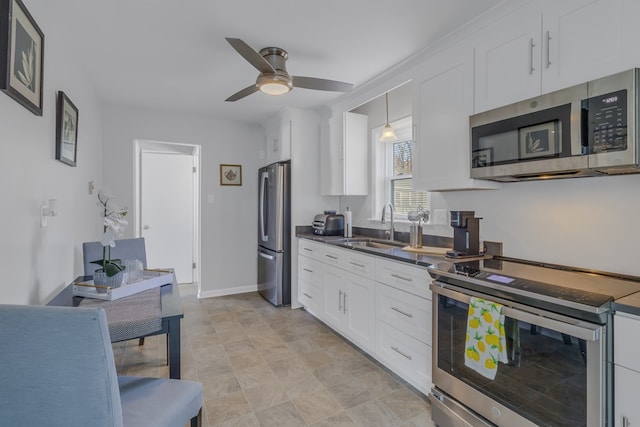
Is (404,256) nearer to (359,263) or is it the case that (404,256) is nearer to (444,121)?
(359,263)

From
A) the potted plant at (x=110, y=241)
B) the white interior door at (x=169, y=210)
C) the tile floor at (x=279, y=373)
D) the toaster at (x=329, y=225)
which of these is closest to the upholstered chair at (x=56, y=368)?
the potted plant at (x=110, y=241)

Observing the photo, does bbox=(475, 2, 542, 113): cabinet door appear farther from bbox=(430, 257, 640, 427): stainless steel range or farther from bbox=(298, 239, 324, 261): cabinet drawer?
bbox=(298, 239, 324, 261): cabinet drawer

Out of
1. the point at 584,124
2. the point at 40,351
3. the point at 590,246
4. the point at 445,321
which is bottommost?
the point at 445,321

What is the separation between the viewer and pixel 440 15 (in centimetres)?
198

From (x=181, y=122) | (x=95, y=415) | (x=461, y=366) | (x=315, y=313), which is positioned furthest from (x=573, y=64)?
(x=181, y=122)

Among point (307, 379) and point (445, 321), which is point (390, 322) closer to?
point (445, 321)

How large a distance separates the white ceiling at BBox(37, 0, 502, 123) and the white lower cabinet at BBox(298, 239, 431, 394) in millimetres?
1540

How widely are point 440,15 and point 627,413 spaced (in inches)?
82.8

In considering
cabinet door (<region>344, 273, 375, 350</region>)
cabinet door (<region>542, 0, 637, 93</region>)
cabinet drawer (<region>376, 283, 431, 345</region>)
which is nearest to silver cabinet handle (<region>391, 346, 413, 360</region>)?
cabinet drawer (<region>376, 283, 431, 345</region>)

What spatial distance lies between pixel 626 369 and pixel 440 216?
1583mm

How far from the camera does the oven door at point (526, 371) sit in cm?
121

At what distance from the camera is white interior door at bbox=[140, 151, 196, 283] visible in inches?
186

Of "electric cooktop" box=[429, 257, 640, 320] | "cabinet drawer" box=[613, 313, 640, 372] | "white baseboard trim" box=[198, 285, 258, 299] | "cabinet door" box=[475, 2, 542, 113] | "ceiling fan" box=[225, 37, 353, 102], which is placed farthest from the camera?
"white baseboard trim" box=[198, 285, 258, 299]

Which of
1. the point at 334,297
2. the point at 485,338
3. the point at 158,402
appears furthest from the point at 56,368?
the point at 334,297
